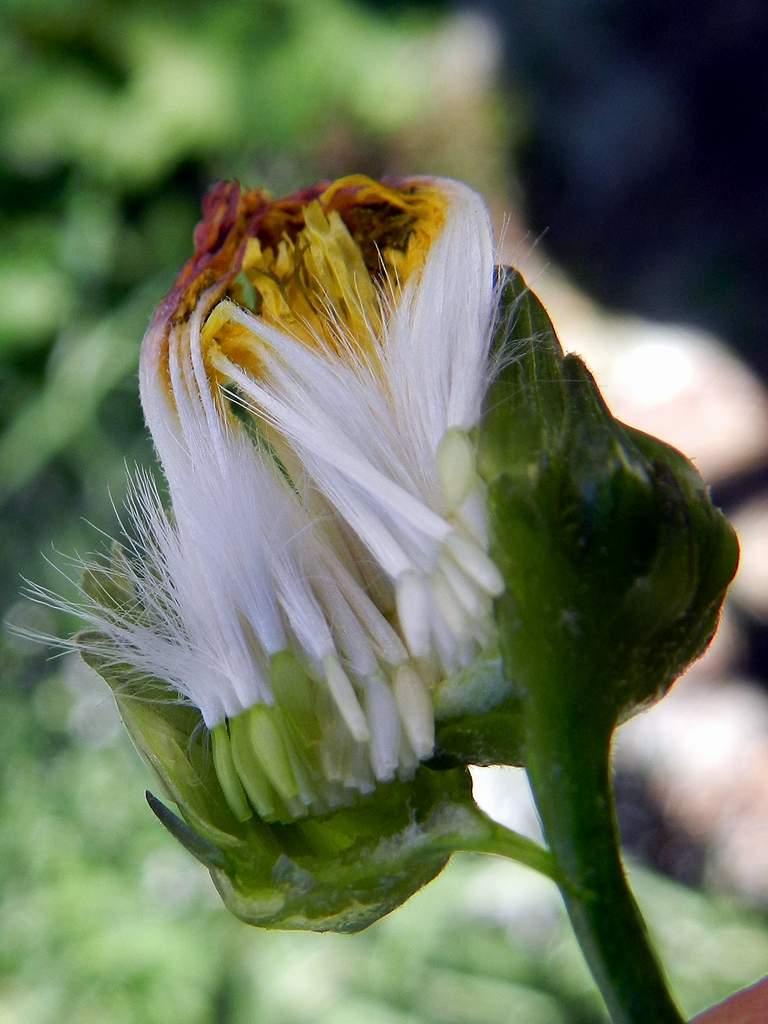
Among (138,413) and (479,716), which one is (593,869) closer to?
(479,716)

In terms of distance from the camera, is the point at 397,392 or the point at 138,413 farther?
the point at 138,413

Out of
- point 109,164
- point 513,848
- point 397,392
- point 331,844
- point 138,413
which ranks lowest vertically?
point 138,413

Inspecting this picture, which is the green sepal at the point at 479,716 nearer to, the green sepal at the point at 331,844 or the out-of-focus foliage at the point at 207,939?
the green sepal at the point at 331,844

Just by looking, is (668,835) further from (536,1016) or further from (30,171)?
(30,171)

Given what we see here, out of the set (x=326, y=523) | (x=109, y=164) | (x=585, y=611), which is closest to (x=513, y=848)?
(x=585, y=611)


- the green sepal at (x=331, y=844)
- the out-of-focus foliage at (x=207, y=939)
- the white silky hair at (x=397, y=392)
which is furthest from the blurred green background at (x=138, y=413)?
the white silky hair at (x=397, y=392)
